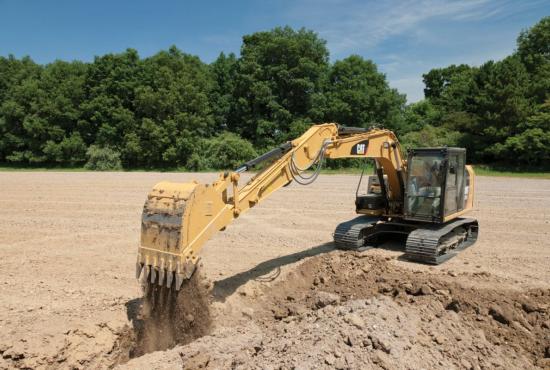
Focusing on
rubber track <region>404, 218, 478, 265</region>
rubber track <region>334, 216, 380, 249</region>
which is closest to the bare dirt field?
rubber track <region>404, 218, 478, 265</region>

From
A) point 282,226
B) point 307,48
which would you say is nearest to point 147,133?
point 307,48

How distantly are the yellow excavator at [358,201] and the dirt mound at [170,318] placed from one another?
226 millimetres

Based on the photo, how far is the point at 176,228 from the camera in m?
5.35

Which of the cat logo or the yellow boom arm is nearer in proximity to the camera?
the yellow boom arm

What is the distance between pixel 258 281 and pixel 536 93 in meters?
40.4

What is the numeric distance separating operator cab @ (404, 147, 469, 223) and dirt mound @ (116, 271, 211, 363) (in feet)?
17.0

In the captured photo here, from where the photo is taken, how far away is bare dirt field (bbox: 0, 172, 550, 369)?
5062 mm

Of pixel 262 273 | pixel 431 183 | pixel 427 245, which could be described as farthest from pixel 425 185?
pixel 262 273

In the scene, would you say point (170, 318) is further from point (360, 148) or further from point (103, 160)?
point (103, 160)

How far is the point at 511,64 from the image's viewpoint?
3859 cm

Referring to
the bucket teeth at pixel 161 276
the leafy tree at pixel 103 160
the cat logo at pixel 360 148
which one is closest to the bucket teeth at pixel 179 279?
the bucket teeth at pixel 161 276

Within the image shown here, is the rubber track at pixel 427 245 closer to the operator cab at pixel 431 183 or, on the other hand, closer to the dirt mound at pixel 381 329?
the operator cab at pixel 431 183

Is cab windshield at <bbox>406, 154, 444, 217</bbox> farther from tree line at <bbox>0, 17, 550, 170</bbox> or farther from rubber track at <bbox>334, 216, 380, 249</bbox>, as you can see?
tree line at <bbox>0, 17, 550, 170</bbox>

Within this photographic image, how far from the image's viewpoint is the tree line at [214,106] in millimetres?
41719
